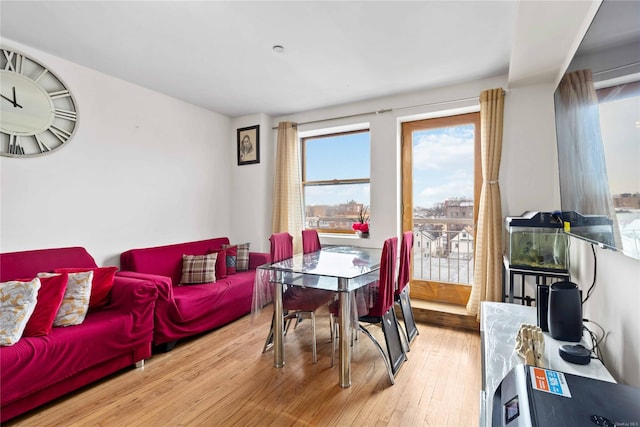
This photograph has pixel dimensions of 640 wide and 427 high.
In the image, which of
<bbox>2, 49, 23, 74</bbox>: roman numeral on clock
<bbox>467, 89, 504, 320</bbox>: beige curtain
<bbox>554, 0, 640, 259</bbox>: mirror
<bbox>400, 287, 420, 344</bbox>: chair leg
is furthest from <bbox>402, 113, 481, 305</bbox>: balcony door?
<bbox>2, 49, 23, 74</bbox>: roman numeral on clock

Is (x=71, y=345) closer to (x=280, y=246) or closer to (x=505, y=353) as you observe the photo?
(x=280, y=246)

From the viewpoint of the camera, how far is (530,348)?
1215 millimetres

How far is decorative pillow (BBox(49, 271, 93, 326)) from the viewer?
2004mm

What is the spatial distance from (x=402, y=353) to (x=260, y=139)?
3.17 m

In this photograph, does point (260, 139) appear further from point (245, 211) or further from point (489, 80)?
point (489, 80)

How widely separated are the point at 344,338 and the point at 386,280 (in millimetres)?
505

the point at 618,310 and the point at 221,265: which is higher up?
the point at 618,310

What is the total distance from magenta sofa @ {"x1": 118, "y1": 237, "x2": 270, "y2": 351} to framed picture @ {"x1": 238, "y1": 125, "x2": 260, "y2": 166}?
1293mm

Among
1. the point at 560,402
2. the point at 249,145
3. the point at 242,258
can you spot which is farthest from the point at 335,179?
the point at 560,402

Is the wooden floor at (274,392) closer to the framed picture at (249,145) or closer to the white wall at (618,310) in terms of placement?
the white wall at (618,310)

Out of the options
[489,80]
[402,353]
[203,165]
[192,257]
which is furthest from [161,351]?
[489,80]

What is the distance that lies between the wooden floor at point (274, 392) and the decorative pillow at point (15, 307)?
0.51 m

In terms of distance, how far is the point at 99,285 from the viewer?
233 centimetres

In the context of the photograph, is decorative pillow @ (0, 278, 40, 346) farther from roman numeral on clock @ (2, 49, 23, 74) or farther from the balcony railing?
the balcony railing
